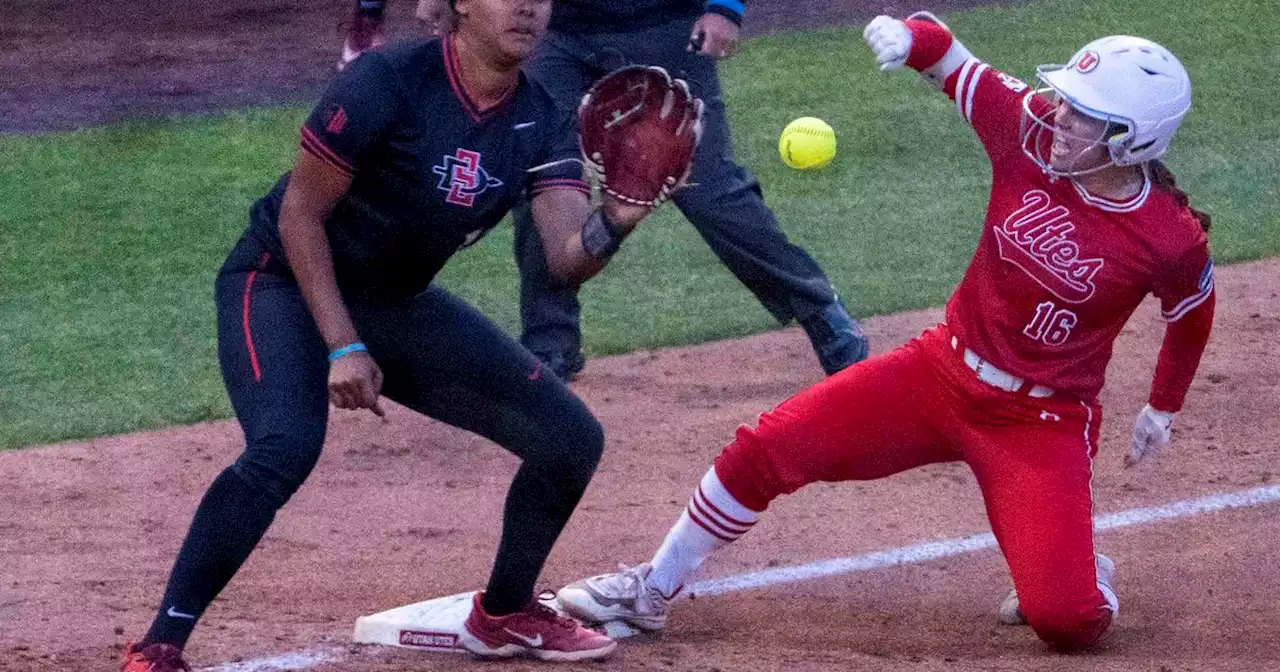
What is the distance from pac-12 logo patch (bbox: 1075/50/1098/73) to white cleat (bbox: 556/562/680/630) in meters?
1.61

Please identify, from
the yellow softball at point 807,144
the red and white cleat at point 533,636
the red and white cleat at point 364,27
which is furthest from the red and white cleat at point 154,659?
the yellow softball at point 807,144

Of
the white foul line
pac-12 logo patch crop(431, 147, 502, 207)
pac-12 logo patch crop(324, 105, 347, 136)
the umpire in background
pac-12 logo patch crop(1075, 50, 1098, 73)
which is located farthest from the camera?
the umpire in background

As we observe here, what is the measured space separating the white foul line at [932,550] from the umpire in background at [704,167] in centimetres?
119

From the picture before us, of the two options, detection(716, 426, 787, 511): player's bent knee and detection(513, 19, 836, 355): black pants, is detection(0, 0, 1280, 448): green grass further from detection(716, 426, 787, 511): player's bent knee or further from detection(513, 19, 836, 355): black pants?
detection(716, 426, 787, 511): player's bent knee

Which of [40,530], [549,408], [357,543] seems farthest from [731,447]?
[40,530]

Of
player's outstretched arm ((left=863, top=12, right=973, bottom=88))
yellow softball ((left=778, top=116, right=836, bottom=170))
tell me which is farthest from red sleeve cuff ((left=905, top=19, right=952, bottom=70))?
yellow softball ((left=778, top=116, right=836, bottom=170))

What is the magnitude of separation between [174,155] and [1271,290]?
5.60m

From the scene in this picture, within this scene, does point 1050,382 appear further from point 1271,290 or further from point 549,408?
point 1271,290

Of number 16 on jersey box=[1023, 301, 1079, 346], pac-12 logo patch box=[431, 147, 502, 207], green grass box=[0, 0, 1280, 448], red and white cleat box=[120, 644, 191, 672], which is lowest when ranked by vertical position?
green grass box=[0, 0, 1280, 448]

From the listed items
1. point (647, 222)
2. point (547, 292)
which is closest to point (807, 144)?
point (647, 222)

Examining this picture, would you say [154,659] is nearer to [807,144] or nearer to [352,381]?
[352,381]

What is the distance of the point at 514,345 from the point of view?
4.12 meters

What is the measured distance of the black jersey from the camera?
12.2 feet

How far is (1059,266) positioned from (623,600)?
1350 millimetres
